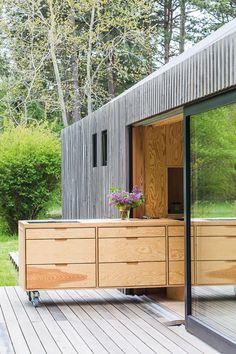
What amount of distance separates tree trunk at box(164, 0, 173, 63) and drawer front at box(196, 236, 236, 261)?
1808cm

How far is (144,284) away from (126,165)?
1.53 metres

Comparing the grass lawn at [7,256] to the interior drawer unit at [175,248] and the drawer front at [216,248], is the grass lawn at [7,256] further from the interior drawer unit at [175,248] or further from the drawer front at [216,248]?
the drawer front at [216,248]

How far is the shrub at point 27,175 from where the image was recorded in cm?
1878

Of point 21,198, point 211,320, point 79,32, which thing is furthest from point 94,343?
point 79,32

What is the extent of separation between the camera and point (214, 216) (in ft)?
21.3

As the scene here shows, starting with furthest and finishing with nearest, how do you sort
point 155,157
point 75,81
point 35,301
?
1. point 75,81
2. point 155,157
3. point 35,301

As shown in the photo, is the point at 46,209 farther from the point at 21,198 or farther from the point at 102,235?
the point at 102,235

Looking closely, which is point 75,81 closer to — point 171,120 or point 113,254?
point 171,120

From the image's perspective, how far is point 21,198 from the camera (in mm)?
18984

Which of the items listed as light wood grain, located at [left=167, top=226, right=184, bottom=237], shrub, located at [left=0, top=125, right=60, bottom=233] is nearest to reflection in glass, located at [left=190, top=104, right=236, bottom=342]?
light wood grain, located at [left=167, top=226, right=184, bottom=237]

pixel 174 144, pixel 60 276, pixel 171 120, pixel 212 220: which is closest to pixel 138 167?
pixel 174 144

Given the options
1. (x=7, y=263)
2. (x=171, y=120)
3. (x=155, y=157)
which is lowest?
(x=7, y=263)

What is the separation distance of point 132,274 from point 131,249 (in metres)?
0.26

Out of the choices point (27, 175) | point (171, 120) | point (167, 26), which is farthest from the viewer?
point (167, 26)
